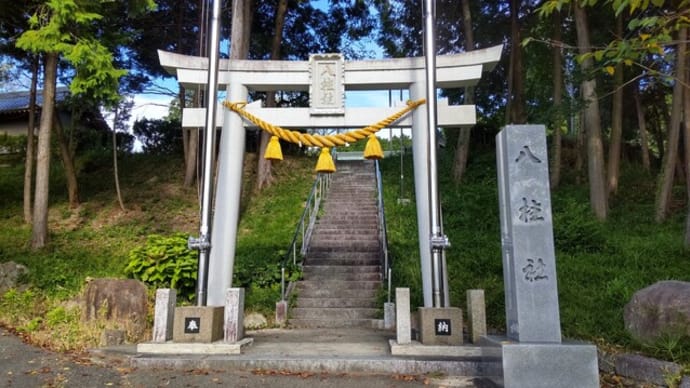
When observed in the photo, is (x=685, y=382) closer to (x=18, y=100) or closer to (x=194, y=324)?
(x=194, y=324)

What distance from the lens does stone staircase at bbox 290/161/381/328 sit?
28.1 feet

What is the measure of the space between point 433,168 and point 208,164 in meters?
3.00

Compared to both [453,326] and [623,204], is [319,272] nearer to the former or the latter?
[453,326]

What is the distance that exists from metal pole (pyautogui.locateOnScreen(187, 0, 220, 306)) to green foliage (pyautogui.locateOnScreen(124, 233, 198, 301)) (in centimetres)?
191

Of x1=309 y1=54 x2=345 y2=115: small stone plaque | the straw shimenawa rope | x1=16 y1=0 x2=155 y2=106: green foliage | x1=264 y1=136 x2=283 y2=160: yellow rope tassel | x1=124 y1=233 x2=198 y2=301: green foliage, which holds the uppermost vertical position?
x1=16 y1=0 x2=155 y2=106: green foliage

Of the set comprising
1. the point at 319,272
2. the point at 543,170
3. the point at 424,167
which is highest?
the point at 424,167

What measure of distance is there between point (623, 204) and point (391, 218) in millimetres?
6444

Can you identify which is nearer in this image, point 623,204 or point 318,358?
point 318,358

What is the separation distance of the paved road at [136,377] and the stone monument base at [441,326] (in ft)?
2.75

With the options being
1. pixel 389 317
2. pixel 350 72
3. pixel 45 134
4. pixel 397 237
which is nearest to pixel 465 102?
pixel 397 237

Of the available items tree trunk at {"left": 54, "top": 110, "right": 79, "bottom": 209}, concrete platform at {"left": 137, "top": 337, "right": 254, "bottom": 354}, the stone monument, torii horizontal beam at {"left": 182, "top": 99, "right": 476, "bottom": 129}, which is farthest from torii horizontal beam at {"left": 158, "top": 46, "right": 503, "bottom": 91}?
tree trunk at {"left": 54, "top": 110, "right": 79, "bottom": 209}

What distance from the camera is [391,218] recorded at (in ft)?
45.5

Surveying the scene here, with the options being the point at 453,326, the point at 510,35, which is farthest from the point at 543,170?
the point at 510,35

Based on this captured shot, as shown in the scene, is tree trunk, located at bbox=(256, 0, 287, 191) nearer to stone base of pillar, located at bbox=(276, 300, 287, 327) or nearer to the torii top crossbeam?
stone base of pillar, located at bbox=(276, 300, 287, 327)
